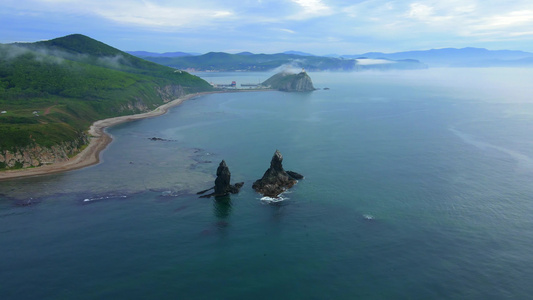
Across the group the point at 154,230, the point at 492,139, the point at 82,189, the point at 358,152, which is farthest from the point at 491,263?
the point at 492,139

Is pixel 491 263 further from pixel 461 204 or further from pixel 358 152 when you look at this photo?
pixel 358 152

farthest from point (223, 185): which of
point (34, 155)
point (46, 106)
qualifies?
point (46, 106)

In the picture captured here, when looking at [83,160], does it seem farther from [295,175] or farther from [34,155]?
[295,175]

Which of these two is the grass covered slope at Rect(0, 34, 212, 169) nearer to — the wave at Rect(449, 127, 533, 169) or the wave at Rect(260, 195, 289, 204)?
the wave at Rect(260, 195, 289, 204)

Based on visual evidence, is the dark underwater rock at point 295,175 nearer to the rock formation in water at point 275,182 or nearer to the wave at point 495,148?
the rock formation in water at point 275,182

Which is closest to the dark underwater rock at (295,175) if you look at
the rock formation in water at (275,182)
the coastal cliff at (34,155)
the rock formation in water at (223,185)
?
the rock formation in water at (275,182)

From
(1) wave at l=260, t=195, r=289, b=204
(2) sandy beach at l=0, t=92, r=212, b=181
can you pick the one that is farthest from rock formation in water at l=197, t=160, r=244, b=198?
(2) sandy beach at l=0, t=92, r=212, b=181
